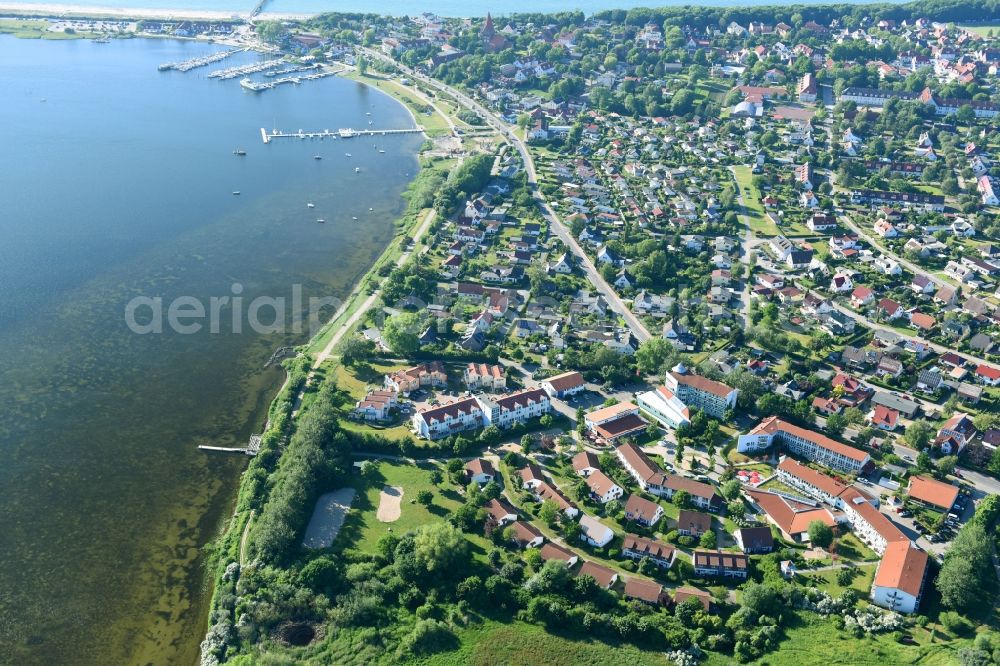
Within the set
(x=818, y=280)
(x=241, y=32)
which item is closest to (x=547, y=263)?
(x=818, y=280)

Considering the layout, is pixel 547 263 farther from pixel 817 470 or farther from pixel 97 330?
pixel 97 330

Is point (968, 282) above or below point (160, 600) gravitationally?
above

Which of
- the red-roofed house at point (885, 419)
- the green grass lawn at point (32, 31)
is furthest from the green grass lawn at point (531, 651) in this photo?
the green grass lawn at point (32, 31)

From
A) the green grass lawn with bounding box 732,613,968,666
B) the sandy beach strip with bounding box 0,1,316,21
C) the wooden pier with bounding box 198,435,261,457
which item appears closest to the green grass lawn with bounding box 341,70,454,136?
the sandy beach strip with bounding box 0,1,316,21

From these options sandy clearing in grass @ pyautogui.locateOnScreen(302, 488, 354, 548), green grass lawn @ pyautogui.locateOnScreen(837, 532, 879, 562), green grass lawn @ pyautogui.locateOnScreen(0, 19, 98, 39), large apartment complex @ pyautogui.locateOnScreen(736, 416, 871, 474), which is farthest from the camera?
green grass lawn @ pyautogui.locateOnScreen(0, 19, 98, 39)

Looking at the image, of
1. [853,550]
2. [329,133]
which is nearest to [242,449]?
[853,550]

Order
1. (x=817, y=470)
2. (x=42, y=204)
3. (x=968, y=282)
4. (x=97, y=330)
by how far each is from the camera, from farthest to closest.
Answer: (x=42, y=204) → (x=968, y=282) → (x=97, y=330) → (x=817, y=470)

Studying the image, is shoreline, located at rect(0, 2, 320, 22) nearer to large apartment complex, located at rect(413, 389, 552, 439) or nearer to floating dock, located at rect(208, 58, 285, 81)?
floating dock, located at rect(208, 58, 285, 81)
